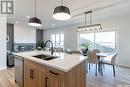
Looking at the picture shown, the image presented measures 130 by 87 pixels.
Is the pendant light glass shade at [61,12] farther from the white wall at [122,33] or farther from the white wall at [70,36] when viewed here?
the white wall at [70,36]

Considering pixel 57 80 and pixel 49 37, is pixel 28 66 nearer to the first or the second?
pixel 57 80

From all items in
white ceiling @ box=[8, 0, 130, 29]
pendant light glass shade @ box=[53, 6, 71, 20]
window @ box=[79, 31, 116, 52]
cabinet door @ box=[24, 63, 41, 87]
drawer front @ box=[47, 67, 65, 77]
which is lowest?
cabinet door @ box=[24, 63, 41, 87]

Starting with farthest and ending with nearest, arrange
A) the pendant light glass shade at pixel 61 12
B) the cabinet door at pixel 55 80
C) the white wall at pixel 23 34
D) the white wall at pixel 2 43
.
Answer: the white wall at pixel 23 34, the white wall at pixel 2 43, the pendant light glass shade at pixel 61 12, the cabinet door at pixel 55 80

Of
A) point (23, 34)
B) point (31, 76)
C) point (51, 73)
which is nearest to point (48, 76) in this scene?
point (51, 73)

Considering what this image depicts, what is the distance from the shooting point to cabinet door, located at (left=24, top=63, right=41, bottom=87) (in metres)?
2.04

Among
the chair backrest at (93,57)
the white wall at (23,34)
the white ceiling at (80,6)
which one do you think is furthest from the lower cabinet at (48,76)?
the white wall at (23,34)

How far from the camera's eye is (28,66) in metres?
2.42

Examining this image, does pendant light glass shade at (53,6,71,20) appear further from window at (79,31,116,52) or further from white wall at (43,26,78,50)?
white wall at (43,26,78,50)

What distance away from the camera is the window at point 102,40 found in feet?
19.2

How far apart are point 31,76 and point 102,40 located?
5.23m

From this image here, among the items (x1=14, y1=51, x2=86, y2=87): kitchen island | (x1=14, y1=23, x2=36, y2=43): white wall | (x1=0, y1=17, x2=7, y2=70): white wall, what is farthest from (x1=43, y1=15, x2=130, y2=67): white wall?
(x1=14, y1=23, x2=36, y2=43): white wall

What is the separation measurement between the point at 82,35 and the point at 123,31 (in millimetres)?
2806

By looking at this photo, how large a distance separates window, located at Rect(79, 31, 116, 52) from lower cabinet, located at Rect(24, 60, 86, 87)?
4.62 meters

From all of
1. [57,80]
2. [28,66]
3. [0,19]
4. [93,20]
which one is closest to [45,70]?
[57,80]
